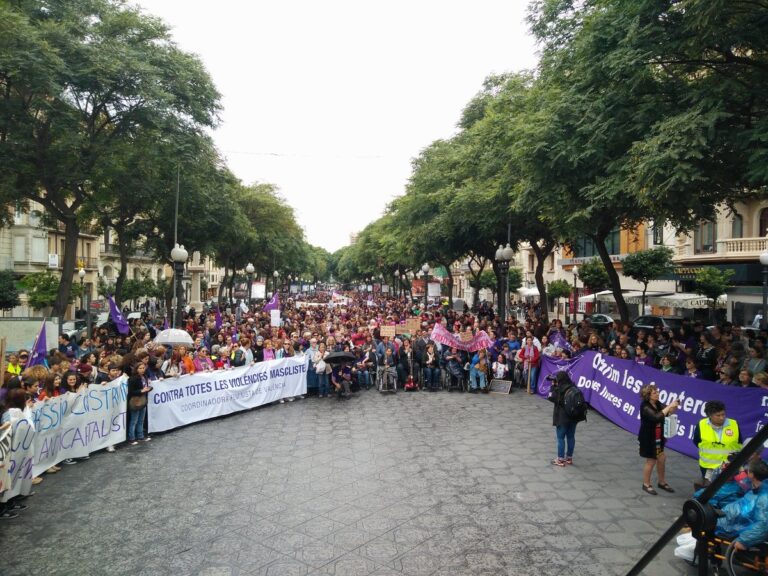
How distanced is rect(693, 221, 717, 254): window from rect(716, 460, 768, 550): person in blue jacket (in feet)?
93.4

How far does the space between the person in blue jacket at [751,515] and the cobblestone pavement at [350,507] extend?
2.21 ft

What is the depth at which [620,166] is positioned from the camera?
1105 centimetres

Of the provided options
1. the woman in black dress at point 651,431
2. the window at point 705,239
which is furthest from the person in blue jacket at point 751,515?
the window at point 705,239

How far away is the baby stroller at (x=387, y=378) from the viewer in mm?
15375

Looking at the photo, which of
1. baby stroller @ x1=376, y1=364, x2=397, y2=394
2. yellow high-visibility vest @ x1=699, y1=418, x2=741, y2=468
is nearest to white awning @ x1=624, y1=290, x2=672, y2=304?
baby stroller @ x1=376, y1=364, x2=397, y2=394

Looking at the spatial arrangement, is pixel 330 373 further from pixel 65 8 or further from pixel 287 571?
Result: pixel 65 8

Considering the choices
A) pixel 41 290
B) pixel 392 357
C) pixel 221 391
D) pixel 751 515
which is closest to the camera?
pixel 751 515

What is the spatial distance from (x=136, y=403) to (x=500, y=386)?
9.83 meters

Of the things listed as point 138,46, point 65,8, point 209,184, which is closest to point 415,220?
point 209,184

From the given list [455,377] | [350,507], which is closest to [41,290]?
[455,377]

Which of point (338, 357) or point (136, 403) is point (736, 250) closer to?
point (338, 357)

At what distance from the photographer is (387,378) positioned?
15383 mm

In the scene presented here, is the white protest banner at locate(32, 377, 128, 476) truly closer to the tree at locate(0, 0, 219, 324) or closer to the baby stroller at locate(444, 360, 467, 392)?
the baby stroller at locate(444, 360, 467, 392)

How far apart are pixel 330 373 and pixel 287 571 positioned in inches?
367
